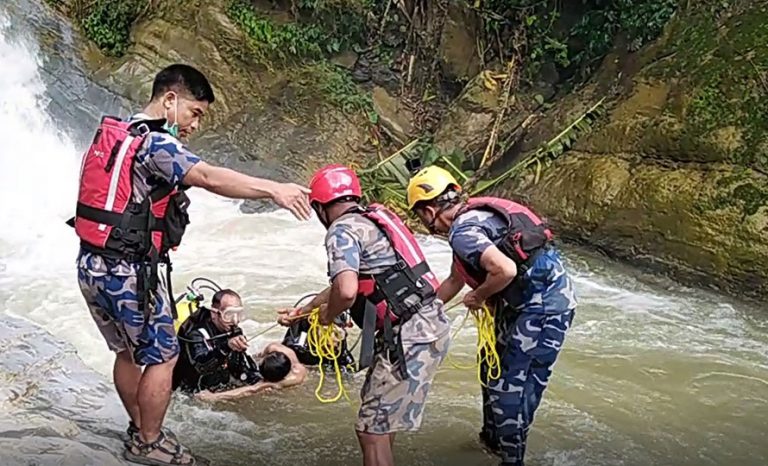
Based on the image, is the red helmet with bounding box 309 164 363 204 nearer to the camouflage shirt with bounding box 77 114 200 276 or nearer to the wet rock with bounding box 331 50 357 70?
the camouflage shirt with bounding box 77 114 200 276

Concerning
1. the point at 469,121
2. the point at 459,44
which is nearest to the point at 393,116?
the point at 469,121

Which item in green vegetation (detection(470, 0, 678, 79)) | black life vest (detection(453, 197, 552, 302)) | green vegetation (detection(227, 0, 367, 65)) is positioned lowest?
black life vest (detection(453, 197, 552, 302))

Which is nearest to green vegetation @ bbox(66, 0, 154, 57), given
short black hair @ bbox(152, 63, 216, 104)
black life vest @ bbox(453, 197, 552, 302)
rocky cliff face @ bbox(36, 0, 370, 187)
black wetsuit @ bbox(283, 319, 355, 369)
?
rocky cliff face @ bbox(36, 0, 370, 187)

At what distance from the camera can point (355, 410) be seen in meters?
5.50

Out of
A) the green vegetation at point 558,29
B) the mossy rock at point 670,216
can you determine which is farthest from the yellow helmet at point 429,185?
the green vegetation at point 558,29

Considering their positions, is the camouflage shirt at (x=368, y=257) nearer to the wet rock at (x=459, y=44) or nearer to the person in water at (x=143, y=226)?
the person in water at (x=143, y=226)

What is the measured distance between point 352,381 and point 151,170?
9.39 ft

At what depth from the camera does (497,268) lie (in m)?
3.90

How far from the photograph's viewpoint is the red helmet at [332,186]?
374cm

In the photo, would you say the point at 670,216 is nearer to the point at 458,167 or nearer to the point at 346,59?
the point at 458,167

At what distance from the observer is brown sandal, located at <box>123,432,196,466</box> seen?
3.82 m

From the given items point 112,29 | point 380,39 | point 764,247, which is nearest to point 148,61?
point 112,29

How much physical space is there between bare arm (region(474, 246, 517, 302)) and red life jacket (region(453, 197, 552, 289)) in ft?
0.41

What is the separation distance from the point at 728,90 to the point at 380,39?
6386 mm
